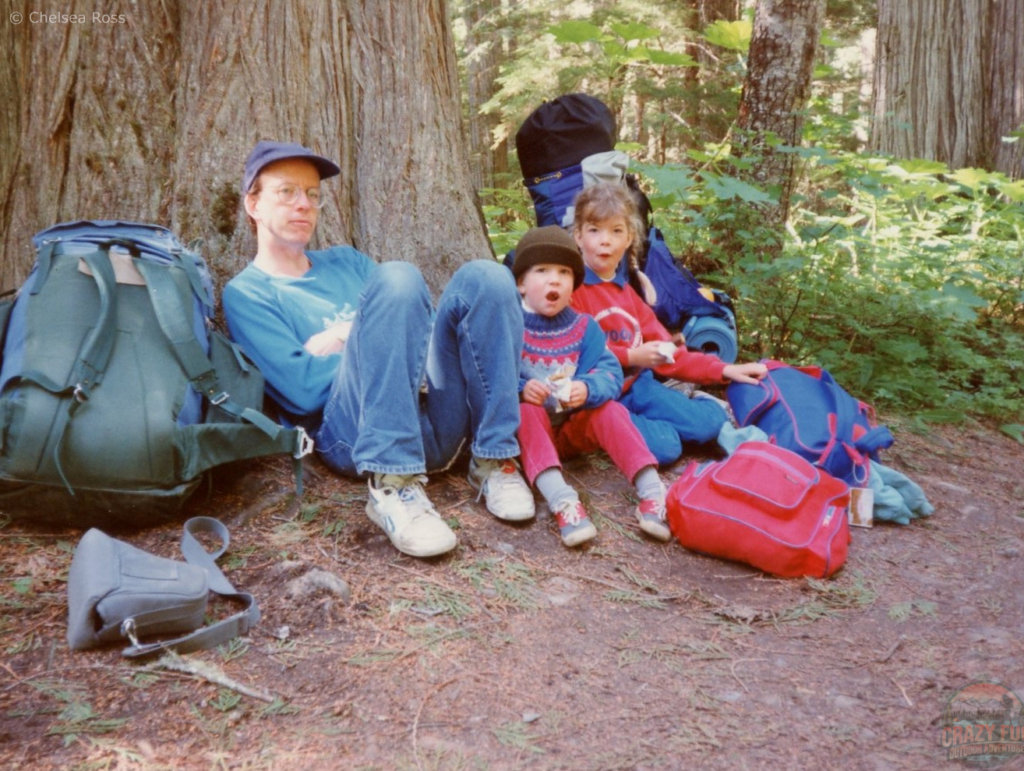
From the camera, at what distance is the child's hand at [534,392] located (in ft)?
9.77

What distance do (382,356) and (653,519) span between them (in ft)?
3.89

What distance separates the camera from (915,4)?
25.0 ft

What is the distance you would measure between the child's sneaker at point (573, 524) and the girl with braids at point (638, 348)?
28.1 inches

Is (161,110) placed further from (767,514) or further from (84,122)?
(767,514)

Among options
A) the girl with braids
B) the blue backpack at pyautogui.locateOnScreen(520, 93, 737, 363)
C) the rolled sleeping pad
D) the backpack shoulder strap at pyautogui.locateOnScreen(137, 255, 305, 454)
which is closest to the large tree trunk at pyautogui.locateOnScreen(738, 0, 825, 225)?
the blue backpack at pyautogui.locateOnScreen(520, 93, 737, 363)

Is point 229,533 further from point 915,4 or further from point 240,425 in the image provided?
point 915,4

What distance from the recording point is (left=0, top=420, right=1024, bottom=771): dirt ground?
1.73 metres

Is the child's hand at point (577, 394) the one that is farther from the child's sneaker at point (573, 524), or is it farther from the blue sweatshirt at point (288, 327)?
the blue sweatshirt at point (288, 327)

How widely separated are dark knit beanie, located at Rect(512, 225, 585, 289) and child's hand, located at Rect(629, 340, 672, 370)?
51 cm

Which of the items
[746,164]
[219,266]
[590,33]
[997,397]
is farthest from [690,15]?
[219,266]

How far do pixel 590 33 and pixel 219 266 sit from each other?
3.87 metres

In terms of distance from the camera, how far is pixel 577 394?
3012mm

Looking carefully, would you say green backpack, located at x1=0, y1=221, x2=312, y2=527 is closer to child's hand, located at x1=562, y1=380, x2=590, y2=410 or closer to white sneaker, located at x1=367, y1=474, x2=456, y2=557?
white sneaker, located at x1=367, y1=474, x2=456, y2=557

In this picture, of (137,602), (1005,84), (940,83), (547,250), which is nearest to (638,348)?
(547,250)
